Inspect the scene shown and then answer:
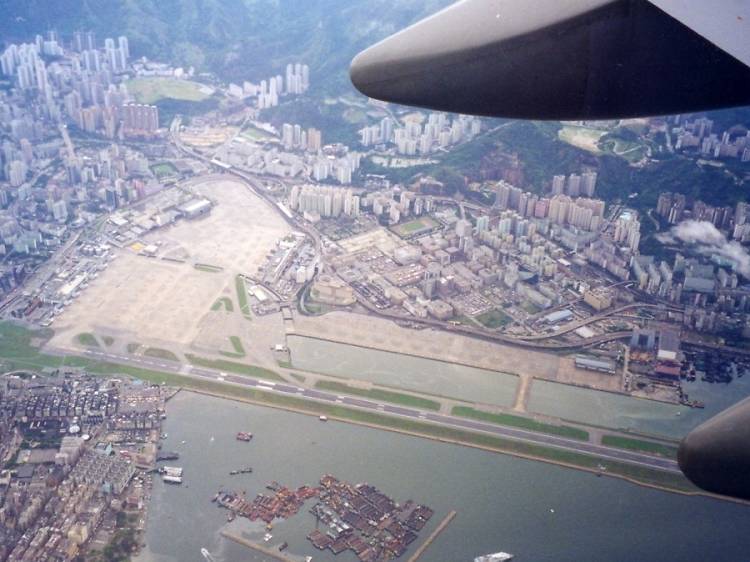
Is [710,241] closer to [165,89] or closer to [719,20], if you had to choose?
[719,20]

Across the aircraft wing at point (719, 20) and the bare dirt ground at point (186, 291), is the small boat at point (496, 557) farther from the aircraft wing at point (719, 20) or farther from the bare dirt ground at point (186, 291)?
the aircraft wing at point (719, 20)

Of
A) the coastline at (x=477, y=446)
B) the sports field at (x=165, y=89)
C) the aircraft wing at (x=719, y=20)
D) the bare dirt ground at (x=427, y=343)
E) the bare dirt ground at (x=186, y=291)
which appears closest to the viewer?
the aircraft wing at (x=719, y=20)

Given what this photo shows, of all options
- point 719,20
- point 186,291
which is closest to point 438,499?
point 186,291

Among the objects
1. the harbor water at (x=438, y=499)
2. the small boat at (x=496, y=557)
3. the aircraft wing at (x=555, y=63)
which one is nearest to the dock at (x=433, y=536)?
the harbor water at (x=438, y=499)

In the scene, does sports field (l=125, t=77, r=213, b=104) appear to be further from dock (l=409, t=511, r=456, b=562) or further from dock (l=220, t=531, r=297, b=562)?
dock (l=409, t=511, r=456, b=562)

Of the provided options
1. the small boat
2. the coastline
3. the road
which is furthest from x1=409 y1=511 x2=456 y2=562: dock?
the road

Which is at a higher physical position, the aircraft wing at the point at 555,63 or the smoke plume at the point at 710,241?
the aircraft wing at the point at 555,63
